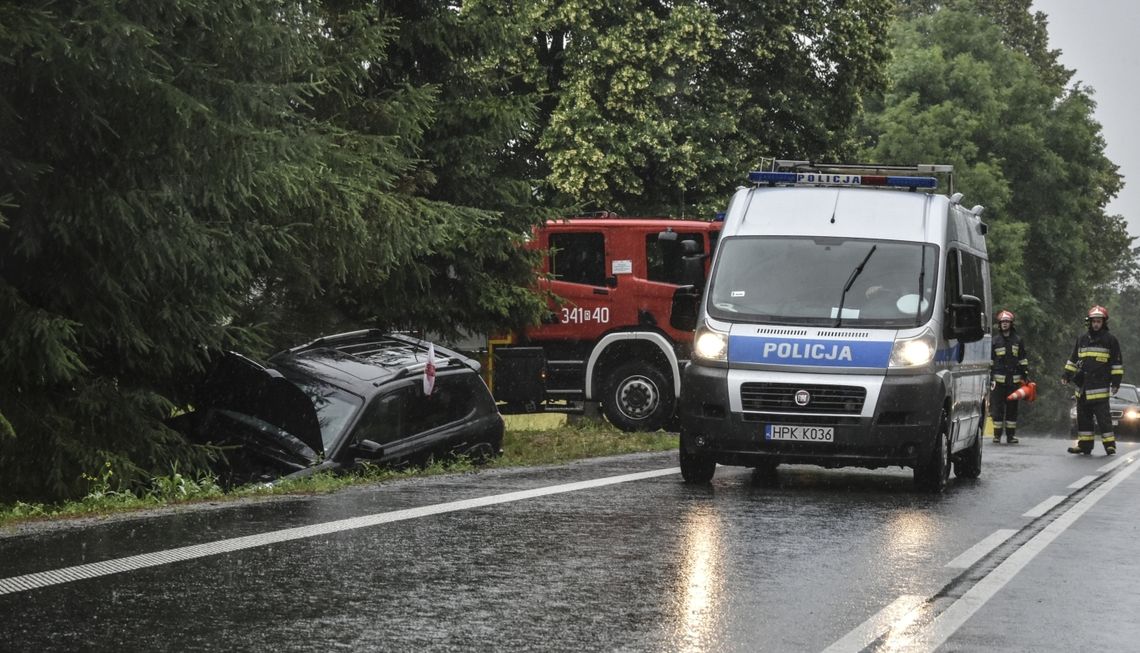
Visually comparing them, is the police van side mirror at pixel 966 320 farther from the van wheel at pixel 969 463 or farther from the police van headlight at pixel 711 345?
the van wheel at pixel 969 463

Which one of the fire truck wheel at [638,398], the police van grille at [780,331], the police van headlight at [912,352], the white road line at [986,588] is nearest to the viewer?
the white road line at [986,588]

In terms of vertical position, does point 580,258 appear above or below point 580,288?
above

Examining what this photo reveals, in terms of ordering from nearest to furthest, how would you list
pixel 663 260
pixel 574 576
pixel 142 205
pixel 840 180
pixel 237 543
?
pixel 574 576
pixel 237 543
pixel 142 205
pixel 840 180
pixel 663 260

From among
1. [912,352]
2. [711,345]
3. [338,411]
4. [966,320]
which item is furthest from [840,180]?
[338,411]

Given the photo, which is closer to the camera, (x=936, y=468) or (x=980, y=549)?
(x=980, y=549)

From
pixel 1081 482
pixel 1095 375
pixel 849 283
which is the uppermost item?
pixel 849 283

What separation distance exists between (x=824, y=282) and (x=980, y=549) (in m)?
4.21

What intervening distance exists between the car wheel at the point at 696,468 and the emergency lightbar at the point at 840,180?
2.63 m

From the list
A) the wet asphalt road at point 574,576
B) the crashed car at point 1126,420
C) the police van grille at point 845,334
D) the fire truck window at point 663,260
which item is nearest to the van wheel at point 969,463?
the police van grille at point 845,334

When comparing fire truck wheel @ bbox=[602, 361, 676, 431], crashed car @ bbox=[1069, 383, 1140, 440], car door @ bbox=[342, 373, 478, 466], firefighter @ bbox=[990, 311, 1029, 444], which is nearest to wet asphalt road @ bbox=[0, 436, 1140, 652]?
car door @ bbox=[342, 373, 478, 466]

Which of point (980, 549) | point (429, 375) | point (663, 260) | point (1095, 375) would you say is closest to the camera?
point (980, 549)

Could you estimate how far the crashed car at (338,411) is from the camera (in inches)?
555

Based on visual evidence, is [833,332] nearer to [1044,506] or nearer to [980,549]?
[1044,506]

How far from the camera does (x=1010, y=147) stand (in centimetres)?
5497
